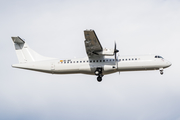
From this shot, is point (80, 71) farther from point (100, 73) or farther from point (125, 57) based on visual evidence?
point (125, 57)

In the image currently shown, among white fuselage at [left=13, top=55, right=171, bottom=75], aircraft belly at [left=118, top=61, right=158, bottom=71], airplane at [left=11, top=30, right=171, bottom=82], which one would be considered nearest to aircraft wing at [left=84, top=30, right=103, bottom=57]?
airplane at [left=11, top=30, right=171, bottom=82]

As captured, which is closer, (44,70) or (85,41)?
(85,41)

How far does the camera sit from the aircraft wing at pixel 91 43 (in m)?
23.3

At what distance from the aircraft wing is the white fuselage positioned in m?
1.07

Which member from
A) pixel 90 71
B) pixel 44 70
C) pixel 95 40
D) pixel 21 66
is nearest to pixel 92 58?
pixel 90 71

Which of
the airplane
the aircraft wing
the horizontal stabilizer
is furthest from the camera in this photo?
the horizontal stabilizer

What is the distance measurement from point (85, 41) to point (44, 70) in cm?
577

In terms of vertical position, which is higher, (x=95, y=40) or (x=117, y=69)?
(x=95, y=40)

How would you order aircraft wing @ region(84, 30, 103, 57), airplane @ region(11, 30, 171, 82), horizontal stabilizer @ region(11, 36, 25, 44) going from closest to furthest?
aircraft wing @ region(84, 30, 103, 57) < airplane @ region(11, 30, 171, 82) < horizontal stabilizer @ region(11, 36, 25, 44)

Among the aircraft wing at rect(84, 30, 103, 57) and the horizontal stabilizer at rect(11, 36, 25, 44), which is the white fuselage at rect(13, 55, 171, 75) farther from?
the horizontal stabilizer at rect(11, 36, 25, 44)

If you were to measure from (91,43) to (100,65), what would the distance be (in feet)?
9.63

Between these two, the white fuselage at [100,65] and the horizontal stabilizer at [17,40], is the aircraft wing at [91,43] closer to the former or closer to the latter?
the white fuselage at [100,65]

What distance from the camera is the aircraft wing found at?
23256 mm

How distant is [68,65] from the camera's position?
87.7ft
